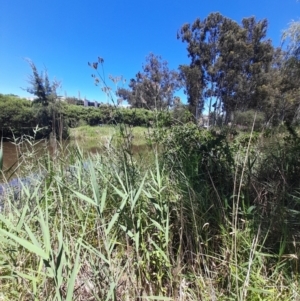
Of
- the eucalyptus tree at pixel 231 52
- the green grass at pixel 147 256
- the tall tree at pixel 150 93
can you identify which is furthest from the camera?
the eucalyptus tree at pixel 231 52

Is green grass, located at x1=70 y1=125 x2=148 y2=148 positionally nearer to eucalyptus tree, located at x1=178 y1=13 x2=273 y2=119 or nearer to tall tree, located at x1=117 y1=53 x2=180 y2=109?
tall tree, located at x1=117 y1=53 x2=180 y2=109

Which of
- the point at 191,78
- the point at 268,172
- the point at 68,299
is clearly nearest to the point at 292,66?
the point at 268,172

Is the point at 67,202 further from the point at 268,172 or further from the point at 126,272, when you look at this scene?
the point at 268,172

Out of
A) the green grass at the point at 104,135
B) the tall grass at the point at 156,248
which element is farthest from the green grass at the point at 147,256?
the green grass at the point at 104,135

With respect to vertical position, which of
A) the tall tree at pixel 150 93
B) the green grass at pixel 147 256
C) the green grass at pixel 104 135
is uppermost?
the tall tree at pixel 150 93

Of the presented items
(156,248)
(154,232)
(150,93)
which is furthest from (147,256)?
(150,93)

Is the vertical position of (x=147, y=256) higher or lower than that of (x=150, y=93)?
lower

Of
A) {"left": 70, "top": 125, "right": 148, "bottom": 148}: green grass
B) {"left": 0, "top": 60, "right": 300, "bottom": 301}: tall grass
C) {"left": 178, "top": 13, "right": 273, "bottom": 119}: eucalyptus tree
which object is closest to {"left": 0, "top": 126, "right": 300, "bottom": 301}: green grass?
{"left": 0, "top": 60, "right": 300, "bottom": 301}: tall grass

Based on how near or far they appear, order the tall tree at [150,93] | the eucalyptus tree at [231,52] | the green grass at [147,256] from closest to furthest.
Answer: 1. the green grass at [147,256]
2. the tall tree at [150,93]
3. the eucalyptus tree at [231,52]

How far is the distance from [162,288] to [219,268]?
27 cm

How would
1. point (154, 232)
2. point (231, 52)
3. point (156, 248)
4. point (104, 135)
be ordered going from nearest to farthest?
point (156, 248) → point (154, 232) → point (104, 135) → point (231, 52)

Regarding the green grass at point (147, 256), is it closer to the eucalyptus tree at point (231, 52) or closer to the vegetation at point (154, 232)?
the vegetation at point (154, 232)

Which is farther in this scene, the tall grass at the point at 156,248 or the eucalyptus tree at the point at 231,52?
the eucalyptus tree at the point at 231,52

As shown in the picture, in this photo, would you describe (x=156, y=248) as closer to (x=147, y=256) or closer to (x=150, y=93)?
Answer: (x=147, y=256)
